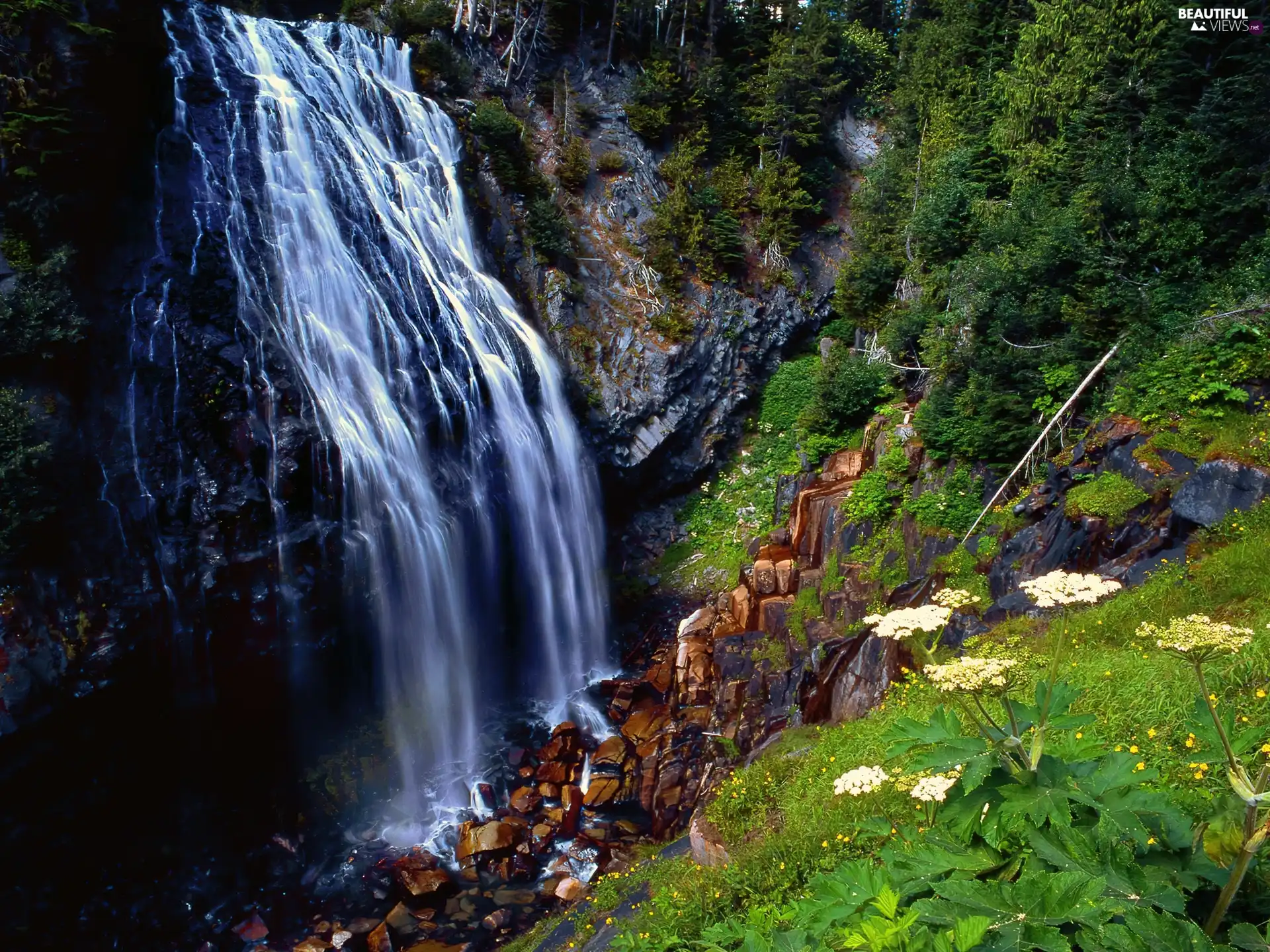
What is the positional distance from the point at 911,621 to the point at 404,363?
1149cm

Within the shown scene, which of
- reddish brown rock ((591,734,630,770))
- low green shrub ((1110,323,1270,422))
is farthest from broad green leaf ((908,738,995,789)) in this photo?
reddish brown rock ((591,734,630,770))

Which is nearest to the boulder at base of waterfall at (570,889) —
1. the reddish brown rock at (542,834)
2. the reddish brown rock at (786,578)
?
the reddish brown rock at (542,834)

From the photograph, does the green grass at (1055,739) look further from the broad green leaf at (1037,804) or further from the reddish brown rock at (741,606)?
the reddish brown rock at (741,606)

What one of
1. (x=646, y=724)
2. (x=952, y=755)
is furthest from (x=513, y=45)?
(x=952, y=755)

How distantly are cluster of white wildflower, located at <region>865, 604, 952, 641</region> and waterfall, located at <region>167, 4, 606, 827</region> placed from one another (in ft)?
32.7

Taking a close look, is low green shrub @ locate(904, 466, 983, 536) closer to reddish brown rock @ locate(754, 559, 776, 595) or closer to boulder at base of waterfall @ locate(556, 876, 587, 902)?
reddish brown rock @ locate(754, 559, 776, 595)

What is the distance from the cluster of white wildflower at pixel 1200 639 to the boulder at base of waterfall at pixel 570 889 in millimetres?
8543

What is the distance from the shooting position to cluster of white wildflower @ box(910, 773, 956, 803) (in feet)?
9.66

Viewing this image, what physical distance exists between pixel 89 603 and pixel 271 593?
2238 millimetres

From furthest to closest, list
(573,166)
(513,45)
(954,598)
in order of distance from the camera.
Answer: (513,45) < (573,166) < (954,598)

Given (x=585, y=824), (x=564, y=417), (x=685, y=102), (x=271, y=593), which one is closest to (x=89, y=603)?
(x=271, y=593)

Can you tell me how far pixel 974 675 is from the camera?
2.51 metres

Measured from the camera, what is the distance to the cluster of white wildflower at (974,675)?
8.07 feet

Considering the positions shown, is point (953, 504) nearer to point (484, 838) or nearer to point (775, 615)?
point (775, 615)
